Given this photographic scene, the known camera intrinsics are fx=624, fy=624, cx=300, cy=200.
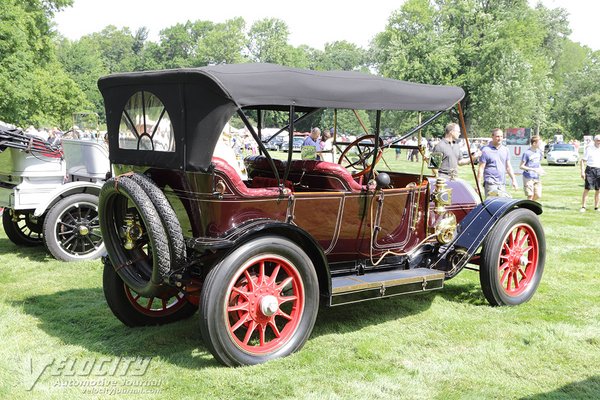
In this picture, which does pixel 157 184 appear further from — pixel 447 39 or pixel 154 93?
pixel 447 39

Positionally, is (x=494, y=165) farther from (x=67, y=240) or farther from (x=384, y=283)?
(x=67, y=240)

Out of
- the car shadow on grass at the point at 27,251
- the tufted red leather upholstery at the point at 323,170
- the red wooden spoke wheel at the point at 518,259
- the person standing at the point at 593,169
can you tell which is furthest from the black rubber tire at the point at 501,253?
the person standing at the point at 593,169

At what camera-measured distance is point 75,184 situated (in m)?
7.19

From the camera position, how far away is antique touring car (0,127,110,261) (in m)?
7.07

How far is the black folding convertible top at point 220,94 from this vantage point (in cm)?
379

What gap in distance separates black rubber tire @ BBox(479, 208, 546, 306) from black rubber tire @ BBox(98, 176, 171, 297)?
2.66 meters

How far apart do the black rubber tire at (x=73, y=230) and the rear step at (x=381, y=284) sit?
3.77 metres

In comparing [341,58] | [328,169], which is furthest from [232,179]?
[341,58]

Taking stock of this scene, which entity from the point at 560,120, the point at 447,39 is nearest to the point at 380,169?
the point at 447,39

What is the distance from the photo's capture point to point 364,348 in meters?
4.28

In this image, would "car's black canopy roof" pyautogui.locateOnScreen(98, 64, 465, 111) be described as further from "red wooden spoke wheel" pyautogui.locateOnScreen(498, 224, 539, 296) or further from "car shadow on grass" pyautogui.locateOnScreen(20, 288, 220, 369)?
"car shadow on grass" pyautogui.locateOnScreen(20, 288, 220, 369)

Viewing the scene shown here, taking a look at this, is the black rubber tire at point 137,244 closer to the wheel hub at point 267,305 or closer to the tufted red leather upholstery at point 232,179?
the tufted red leather upholstery at point 232,179

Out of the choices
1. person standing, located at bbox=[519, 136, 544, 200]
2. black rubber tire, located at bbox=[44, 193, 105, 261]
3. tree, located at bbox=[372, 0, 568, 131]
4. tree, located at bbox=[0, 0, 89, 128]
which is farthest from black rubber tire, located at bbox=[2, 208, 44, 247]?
tree, located at bbox=[372, 0, 568, 131]

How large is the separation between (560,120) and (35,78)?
50.0 m
